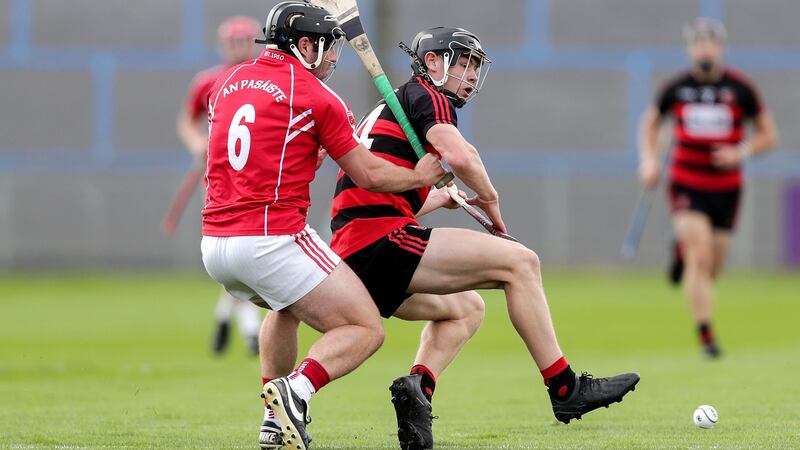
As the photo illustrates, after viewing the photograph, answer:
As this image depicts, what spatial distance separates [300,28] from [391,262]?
3.63 feet

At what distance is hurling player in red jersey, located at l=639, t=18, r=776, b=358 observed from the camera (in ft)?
40.7

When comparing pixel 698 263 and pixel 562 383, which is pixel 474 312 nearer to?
pixel 562 383

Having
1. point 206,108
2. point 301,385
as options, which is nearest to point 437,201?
point 301,385

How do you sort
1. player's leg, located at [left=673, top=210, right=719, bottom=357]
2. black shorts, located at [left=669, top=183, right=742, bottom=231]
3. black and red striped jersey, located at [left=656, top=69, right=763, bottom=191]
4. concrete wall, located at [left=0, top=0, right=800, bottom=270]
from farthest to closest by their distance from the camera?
1. concrete wall, located at [left=0, top=0, right=800, bottom=270]
2. black and red striped jersey, located at [left=656, top=69, right=763, bottom=191]
3. black shorts, located at [left=669, top=183, right=742, bottom=231]
4. player's leg, located at [left=673, top=210, right=719, bottom=357]

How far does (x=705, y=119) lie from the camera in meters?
12.8

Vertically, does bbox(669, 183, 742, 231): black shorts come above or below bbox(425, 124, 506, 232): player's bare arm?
below

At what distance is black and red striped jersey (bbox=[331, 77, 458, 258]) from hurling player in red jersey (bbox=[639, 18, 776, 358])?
593cm

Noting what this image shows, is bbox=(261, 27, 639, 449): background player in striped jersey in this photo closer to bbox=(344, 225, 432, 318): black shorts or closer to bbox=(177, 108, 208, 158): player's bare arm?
bbox=(344, 225, 432, 318): black shorts

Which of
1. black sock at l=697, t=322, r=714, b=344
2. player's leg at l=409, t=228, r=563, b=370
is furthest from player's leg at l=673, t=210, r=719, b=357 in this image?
player's leg at l=409, t=228, r=563, b=370

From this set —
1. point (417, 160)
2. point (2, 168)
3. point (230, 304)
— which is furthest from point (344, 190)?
point (2, 168)

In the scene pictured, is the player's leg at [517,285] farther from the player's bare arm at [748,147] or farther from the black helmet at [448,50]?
the player's bare arm at [748,147]

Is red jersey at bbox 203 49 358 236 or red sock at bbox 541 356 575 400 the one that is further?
red sock at bbox 541 356 575 400

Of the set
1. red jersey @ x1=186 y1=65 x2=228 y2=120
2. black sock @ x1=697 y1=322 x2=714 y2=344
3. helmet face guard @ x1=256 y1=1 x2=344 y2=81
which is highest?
helmet face guard @ x1=256 y1=1 x2=344 y2=81

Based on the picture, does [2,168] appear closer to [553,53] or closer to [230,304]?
[553,53]
